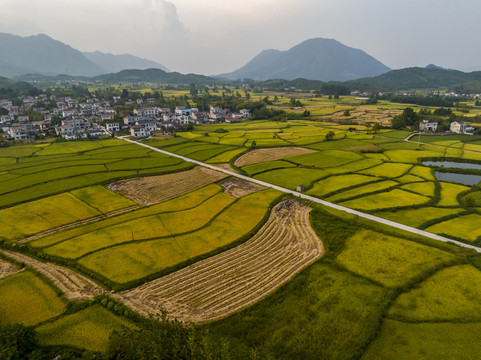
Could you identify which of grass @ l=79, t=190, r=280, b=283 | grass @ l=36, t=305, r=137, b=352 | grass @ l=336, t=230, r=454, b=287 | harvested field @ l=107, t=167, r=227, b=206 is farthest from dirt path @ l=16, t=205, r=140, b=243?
grass @ l=336, t=230, r=454, b=287

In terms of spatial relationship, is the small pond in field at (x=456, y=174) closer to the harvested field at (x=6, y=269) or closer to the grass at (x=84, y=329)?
the grass at (x=84, y=329)

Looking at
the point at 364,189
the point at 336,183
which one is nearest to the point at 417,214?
the point at 364,189

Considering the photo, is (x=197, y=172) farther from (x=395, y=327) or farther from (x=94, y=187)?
(x=395, y=327)

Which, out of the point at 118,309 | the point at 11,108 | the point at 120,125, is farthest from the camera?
the point at 11,108

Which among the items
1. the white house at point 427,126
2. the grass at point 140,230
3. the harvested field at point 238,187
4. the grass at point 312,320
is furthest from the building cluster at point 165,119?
the grass at point 312,320

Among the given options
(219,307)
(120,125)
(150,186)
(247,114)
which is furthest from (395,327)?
(247,114)

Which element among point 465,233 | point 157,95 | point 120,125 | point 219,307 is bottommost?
point 219,307

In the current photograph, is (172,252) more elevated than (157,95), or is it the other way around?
(157,95)
